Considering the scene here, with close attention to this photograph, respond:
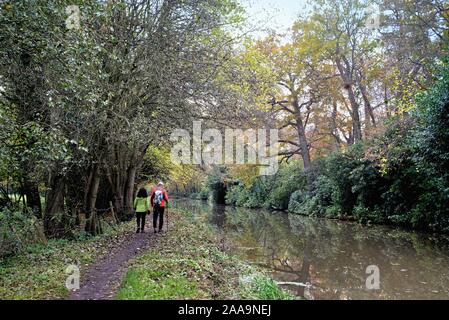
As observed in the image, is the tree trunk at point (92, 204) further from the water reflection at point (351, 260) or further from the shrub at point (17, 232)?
the water reflection at point (351, 260)

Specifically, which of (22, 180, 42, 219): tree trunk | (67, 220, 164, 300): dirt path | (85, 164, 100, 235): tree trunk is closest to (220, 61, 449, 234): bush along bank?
(67, 220, 164, 300): dirt path

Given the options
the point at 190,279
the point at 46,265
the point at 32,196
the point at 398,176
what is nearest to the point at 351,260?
the point at 190,279

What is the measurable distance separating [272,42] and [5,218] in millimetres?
23823

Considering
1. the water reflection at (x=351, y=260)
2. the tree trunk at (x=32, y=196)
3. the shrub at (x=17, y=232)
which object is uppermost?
the tree trunk at (x=32, y=196)

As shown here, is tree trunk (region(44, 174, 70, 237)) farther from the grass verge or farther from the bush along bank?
the bush along bank

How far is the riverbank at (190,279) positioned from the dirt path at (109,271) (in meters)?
0.28

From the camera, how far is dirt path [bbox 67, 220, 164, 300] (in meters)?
6.45

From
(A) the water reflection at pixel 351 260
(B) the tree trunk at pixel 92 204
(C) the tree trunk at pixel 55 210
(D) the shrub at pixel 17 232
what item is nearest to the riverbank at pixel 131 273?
(D) the shrub at pixel 17 232

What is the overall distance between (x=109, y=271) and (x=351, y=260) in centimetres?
763

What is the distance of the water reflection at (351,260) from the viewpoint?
28.0ft

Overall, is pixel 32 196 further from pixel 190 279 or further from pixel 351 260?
pixel 351 260

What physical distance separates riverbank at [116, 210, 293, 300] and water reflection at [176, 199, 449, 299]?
5.13 ft

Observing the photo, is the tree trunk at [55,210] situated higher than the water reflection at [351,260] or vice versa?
the tree trunk at [55,210]
